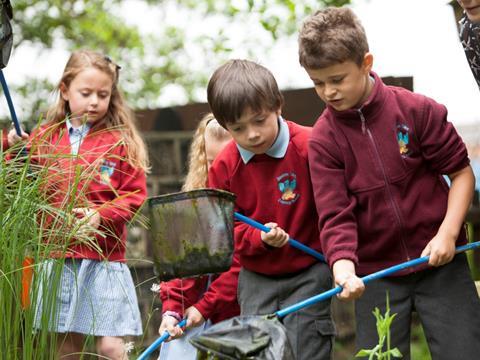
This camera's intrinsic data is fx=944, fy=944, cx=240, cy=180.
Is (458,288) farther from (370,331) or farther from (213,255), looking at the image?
(213,255)

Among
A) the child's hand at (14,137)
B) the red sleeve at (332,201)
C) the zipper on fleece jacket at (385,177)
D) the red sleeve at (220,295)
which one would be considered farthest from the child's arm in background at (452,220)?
the child's hand at (14,137)

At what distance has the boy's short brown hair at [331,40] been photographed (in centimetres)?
330

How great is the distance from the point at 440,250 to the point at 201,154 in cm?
141

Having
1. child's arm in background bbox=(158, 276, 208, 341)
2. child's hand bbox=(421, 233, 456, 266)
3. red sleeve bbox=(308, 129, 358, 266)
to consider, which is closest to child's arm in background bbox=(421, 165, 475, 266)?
child's hand bbox=(421, 233, 456, 266)

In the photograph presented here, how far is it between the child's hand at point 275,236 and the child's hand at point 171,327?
0.49 meters

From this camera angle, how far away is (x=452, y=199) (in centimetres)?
327

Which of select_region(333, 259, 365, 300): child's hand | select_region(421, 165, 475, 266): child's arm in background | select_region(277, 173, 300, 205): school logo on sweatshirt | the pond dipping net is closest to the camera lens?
the pond dipping net

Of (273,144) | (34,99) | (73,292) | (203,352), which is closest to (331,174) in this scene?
(273,144)

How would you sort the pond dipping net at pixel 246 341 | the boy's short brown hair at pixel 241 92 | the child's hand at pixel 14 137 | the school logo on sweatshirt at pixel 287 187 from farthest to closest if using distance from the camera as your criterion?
the child's hand at pixel 14 137 < the school logo on sweatshirt at pixel 287 187 < the boy's short brown hair at pixel 241 92 < the pond dipping net at pixel 246 341

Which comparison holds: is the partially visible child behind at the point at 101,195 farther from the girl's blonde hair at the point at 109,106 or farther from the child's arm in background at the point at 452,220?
the child's arm in background at the point at 452,220

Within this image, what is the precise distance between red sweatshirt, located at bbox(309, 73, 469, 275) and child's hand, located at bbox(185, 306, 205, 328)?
27.6 inches

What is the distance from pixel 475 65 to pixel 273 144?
0.79 meters

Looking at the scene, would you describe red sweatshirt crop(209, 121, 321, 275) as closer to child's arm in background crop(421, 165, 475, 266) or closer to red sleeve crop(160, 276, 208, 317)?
red sleeve crop(160, 276, 208, 317)

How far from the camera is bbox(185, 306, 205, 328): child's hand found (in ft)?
12.2
